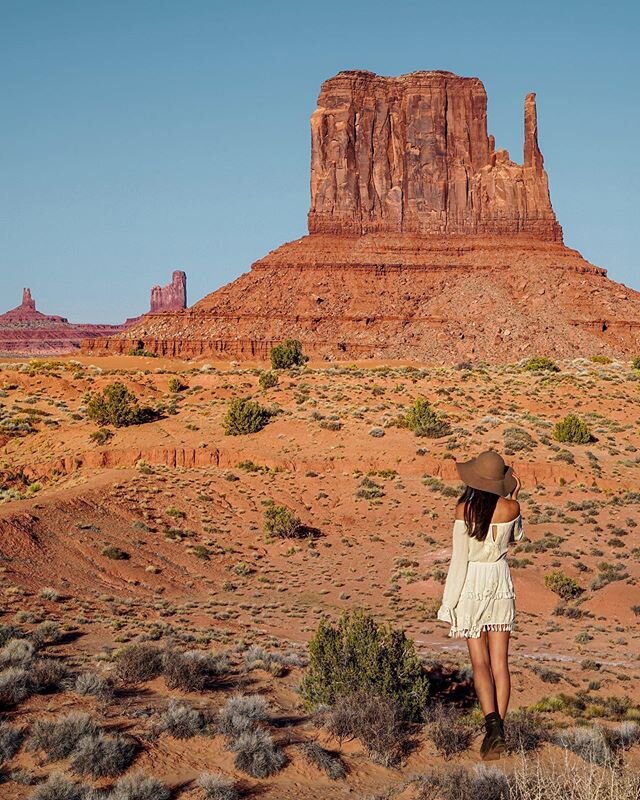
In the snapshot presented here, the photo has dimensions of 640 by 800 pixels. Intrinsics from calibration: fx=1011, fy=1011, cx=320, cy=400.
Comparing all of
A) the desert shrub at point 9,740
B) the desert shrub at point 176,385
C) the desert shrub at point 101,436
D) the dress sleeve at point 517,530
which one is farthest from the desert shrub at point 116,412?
the dress sleeve at point 517,530

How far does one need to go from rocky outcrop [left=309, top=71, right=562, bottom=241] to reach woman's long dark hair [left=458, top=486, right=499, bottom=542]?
364 feet

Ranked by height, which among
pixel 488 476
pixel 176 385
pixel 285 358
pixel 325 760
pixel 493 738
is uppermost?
pixel 285 358

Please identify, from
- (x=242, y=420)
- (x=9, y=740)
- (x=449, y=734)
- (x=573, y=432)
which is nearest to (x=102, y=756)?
(x=9, y=740)

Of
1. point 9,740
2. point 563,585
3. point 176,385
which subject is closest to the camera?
point 9,740

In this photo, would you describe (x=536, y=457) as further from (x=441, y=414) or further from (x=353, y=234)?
(x=353, y=234)

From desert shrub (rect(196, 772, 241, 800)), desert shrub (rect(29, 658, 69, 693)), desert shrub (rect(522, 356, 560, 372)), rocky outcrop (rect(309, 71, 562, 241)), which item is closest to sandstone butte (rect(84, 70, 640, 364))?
rocky outcrop (rect(309, 71, 562, 241))

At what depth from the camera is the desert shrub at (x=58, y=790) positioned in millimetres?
7789

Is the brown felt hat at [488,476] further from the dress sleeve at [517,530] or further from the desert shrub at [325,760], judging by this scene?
the desert shrub at [325,760]

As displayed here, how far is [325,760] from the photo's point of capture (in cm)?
883

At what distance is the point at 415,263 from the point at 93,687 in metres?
99.3

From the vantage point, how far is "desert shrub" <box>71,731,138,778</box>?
8297 millimetres

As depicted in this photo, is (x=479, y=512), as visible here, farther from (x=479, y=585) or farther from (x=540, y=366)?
(x=540, y=366)

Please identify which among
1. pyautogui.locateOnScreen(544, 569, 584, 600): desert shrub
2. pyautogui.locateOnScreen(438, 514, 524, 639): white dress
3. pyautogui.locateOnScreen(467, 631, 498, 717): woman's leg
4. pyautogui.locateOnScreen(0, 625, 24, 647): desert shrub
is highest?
pyautogui.locateOnScreen(438, 514, 524, 639): white dress

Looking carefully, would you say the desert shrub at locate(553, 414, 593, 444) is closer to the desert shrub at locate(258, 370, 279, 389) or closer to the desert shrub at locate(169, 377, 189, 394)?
the desert shrub at locate(258, 370, 279, 389)
